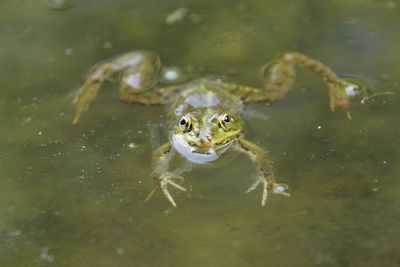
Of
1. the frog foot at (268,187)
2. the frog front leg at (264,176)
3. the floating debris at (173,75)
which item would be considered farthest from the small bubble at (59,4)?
the frog foot at (268,187)

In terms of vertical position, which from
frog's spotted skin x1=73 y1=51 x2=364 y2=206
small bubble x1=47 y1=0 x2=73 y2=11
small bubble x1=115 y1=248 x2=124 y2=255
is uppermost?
small bubble x1=47 y1=0 x2=73 y2=11

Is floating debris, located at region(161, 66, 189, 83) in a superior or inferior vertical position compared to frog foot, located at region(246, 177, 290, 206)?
superior

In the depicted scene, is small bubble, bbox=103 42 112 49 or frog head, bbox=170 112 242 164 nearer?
frog head, bbox=170 112 242 164

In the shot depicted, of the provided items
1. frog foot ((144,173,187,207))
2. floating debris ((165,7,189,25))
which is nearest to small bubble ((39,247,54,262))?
frog foot ((144,173,187,207))

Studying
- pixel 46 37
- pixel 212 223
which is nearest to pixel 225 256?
pixel 212 223

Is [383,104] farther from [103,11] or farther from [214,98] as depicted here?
[103,11]

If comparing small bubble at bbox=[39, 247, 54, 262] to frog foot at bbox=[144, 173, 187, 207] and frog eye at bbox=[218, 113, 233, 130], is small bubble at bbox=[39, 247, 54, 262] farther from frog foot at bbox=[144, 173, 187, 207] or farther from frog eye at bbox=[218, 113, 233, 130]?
frog eye at bbox=[218, 113, 233, 130]

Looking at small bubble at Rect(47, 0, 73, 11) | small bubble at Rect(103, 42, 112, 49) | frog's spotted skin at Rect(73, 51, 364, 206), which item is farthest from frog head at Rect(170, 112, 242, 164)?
small bubble at Rect(47, 0, 73, 11)

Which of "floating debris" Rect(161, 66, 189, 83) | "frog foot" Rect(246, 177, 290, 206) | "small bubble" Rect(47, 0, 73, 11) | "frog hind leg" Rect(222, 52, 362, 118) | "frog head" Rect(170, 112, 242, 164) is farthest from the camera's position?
"small bubble" Rect(47, 0, 73, 11)

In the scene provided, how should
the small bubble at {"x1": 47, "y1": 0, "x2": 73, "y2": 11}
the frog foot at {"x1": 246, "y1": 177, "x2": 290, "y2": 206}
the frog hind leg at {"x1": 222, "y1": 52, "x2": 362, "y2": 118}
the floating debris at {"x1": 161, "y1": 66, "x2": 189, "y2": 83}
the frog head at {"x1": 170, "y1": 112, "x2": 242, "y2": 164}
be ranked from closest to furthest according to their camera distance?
the frog foot at {"x1": 246, "y1": 177, "x2": 290, "y2": 206}
the frog head at {"x1": 170, "y1": 112, "x2": 242, "y2": 164}
the frog hind leg at {"x1": 222, "y1": 52, "x2": 362, "y2": 118}
the floating debris at {"x1": 161, "y1": 66, "x2": 189, "y2": 83}
the small bubble at {"x1": 47, "y1": 0, "x2": 73, "y2": 11}

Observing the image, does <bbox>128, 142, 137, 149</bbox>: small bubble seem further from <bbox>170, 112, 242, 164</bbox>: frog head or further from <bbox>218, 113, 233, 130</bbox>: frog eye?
<bbox>218, 113, 233, 130</bbox>: frog eye
